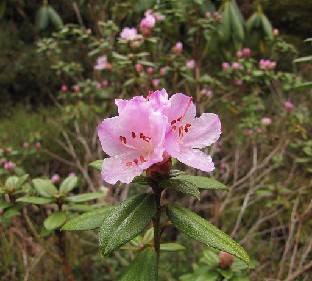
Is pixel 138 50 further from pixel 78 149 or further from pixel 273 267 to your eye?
pixel 78 149

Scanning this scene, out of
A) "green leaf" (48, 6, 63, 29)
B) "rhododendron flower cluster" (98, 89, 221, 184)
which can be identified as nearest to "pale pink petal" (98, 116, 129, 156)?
"rhododendron flower cluster" (98, 89, 221, 184)

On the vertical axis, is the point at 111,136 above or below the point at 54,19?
above

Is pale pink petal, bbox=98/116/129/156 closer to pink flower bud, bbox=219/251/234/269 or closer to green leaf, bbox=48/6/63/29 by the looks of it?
pink flower bud, bbox=219/251/234/269

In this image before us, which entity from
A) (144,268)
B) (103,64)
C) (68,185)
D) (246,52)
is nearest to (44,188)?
(68,185)

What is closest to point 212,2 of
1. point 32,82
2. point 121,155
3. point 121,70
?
point 121,70

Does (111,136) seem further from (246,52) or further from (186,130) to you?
(246,52)

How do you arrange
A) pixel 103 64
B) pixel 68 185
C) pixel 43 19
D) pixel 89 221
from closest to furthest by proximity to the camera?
1. pixel 89 221
2. pixel 68 185
3. pixel 103 64
4. pixel 43 19

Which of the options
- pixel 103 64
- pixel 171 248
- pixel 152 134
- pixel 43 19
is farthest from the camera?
pixel 43 19
